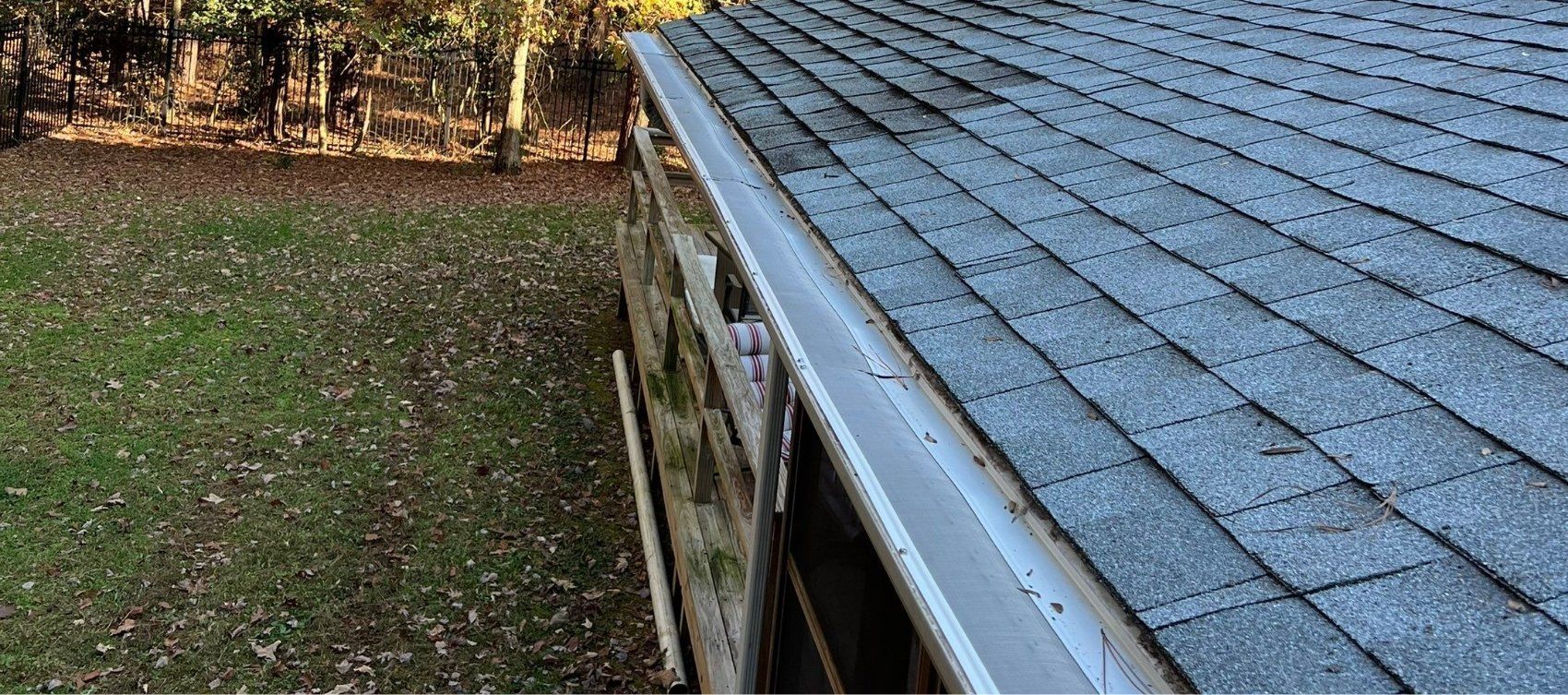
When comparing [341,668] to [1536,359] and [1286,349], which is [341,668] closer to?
[1286,349]

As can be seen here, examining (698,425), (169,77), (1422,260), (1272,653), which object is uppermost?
(1422,260)

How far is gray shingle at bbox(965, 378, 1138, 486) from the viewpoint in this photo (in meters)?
2.19

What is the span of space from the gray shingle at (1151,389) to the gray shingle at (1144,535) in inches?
7.0

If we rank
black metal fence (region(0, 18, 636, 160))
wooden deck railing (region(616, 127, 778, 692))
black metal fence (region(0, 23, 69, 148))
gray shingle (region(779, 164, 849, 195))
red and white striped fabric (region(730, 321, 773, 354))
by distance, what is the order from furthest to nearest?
1. black metal fence (region(0, 18, 636, 160))
2. black metal fence (region(0, 23, 69, 148))
3. red and white striped fabric (region(730, 321, 773, 354))
4. wooden deck railing (region(616, 127, 778, 692))
5. gray shingle (region(779, 164, 849, 195))

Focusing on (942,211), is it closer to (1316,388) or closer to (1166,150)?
(1166,150)

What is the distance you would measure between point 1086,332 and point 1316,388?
0.59 m

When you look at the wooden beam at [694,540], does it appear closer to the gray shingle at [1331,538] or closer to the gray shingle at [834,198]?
the gray shingle at [834,198]

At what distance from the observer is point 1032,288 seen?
3025mm

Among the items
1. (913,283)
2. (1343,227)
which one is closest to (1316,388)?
(1343,227)

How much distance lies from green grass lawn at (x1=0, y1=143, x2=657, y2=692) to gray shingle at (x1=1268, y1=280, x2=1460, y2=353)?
14.0 ft

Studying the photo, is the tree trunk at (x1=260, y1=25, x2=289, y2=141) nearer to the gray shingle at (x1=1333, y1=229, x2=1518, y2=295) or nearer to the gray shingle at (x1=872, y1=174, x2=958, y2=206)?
the gray shingle at (x1=872, y1=174, x2=958, y2=206)

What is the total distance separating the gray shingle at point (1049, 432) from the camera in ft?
7.17

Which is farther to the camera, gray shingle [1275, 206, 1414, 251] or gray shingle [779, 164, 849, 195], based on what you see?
gray shingle [779, 164, 849, 195]

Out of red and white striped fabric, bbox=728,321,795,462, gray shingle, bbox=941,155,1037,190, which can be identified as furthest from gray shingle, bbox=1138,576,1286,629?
red and white striped fabric, bbox=728,321,795,462
